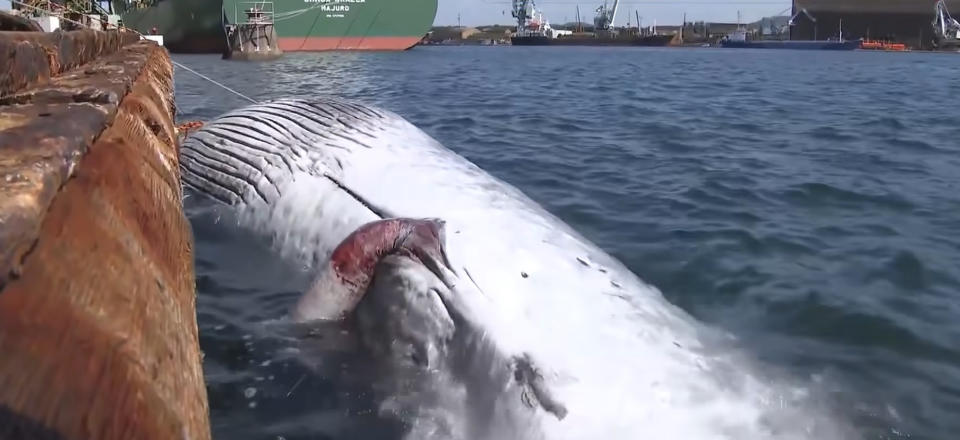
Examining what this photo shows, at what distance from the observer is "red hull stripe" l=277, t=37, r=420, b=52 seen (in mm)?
37688

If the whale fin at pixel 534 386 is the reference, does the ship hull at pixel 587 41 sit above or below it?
above

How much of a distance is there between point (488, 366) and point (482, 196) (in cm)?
147

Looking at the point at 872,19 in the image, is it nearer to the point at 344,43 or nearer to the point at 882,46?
the point at 882,46

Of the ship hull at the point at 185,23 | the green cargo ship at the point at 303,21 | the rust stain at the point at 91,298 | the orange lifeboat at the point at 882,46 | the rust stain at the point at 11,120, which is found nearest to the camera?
the rust stain at the point at 91,298

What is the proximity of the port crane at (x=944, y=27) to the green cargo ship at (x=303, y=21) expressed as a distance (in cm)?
3796

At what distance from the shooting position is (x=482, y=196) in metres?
4.26

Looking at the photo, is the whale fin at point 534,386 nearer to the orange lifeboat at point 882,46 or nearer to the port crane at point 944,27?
the orange lifeboat at point 882,46

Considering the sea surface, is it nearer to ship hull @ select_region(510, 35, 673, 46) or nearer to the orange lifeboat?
the orange lifeboat

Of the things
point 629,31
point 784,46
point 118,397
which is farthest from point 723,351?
point 629,31

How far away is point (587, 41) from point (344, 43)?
129ft

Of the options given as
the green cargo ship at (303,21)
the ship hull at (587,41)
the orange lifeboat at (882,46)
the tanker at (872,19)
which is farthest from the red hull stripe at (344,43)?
the tanker at (872,19)

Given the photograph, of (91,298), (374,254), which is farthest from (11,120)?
(374,254)

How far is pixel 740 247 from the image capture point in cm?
529

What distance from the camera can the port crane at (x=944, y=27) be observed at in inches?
2176
